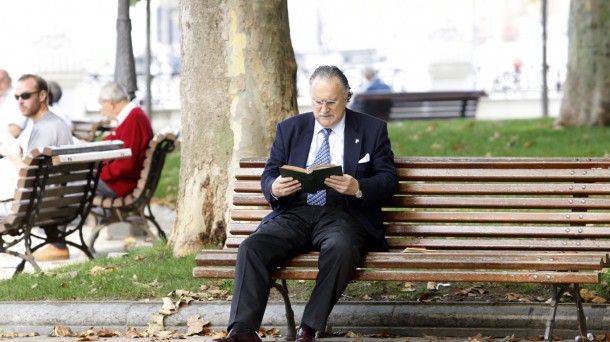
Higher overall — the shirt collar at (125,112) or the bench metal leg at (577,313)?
the shirt collar at (125,112)

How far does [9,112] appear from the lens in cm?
1241

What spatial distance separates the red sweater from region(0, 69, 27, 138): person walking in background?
1162mm

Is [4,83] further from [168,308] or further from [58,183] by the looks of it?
[168,308]

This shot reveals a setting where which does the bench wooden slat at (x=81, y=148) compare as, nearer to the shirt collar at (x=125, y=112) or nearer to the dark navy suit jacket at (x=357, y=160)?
the shirt collar at (x=125, y=112)

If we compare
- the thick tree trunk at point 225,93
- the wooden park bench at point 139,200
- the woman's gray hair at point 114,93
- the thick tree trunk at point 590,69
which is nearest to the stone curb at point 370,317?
the thick tree trunk at point 225,93

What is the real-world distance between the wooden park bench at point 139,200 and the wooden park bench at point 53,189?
2.30 feet

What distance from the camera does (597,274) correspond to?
245 inches

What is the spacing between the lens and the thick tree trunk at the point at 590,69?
17.2 m

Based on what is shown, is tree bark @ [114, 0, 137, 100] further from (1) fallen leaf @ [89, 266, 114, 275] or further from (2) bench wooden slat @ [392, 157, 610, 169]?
(2) bench wooden slat @ [392, 157, 610, 169]

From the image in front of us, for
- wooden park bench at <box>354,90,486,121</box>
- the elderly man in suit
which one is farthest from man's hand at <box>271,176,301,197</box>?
wooden park bench at <box>354,90,486,121</box>

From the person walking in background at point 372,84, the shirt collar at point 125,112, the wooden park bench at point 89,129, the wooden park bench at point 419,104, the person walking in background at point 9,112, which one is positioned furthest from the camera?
the person walking in background at point 372,84

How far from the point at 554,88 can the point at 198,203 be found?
77.0 ft

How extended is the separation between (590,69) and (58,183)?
32.0 feet

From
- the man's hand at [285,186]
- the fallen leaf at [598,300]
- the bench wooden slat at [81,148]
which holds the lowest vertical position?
the fallen leaf at [598,300]
